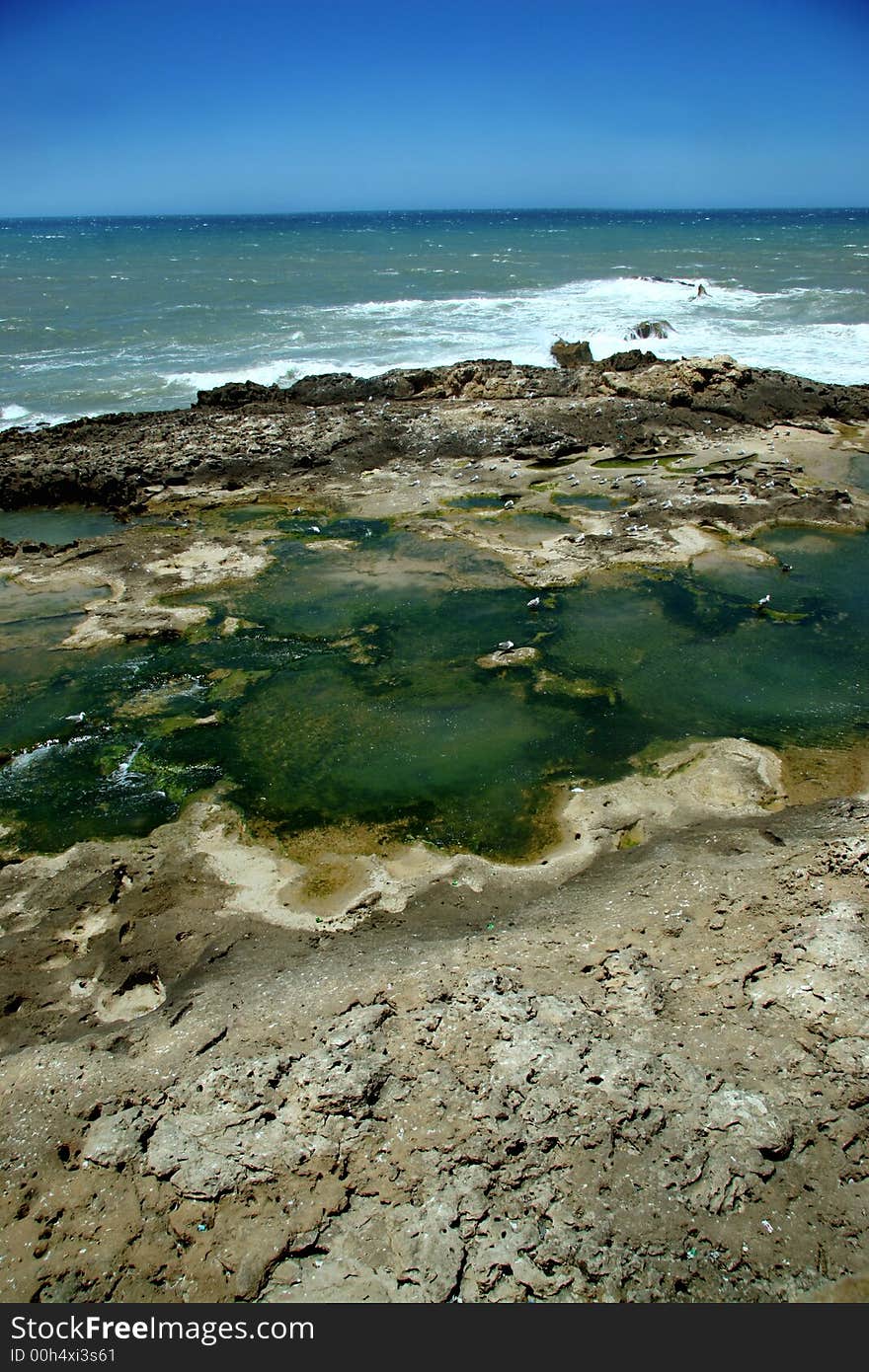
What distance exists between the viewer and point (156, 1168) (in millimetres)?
4621

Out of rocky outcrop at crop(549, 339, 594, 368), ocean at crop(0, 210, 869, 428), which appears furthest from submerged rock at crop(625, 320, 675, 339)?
rocky outcrop at crop(549, 339, 594, 368)

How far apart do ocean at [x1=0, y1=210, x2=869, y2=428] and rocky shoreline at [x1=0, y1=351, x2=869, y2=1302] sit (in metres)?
20.6

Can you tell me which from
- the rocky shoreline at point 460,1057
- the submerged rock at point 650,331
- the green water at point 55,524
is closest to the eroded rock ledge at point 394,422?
the green water at point 55,524

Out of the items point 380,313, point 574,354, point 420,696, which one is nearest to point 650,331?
point 574,354

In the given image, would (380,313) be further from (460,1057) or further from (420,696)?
(460,1057)

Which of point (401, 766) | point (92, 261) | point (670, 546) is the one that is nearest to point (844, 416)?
point (670, 546)

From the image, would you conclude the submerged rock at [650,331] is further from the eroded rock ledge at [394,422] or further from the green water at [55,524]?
the green water at [55,524]

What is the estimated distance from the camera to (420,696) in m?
10.0

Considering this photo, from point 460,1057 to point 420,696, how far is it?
5.45 metres

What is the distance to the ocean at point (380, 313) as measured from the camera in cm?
2716

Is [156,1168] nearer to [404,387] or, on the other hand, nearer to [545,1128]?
[545,1128]

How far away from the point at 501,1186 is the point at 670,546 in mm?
11659

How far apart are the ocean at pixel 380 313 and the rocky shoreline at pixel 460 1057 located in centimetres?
2064

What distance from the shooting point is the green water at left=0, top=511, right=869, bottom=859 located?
8.38 m
